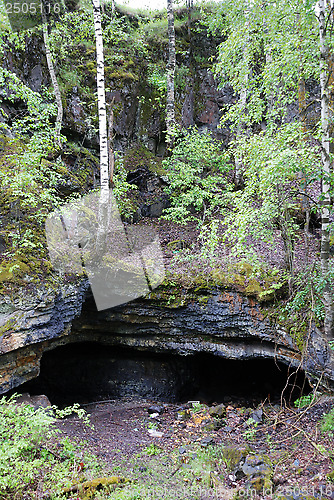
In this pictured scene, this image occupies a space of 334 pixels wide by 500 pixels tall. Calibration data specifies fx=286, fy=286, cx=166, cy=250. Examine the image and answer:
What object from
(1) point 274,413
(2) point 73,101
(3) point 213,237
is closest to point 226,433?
(1) point 274,413

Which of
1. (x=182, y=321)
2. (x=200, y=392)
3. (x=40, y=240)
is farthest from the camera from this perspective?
(x=200, y=392)

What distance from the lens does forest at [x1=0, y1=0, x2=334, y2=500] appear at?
450 centimetres

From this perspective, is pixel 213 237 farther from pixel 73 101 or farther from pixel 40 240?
pixel 73 101

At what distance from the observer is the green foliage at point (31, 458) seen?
366 centimetres

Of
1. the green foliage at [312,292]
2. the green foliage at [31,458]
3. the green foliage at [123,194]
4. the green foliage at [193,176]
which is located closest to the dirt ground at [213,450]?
the green foliage at [31,458]

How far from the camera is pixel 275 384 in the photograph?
8.35 meters

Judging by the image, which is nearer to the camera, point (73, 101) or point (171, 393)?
point (171, 393)

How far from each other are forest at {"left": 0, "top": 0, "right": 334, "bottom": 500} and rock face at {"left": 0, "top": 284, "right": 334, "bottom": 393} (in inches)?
1.7

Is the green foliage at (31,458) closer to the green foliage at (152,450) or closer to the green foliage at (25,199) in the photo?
the green foliage at (152,450)

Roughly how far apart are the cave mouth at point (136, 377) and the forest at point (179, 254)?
0.13m

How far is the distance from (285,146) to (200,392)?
25.1 feet

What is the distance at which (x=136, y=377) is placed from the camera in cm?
883
